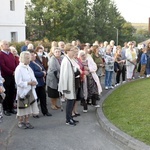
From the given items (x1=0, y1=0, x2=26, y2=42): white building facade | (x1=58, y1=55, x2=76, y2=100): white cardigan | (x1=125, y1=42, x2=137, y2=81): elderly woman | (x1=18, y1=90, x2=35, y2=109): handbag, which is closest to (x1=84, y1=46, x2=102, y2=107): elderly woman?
(x1=58, y1=55, x2=76, y2=100): white cardigan

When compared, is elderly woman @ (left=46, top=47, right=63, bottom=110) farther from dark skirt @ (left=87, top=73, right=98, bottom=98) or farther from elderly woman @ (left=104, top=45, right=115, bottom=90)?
elderly woman @ (left=104, top=45, right=115, bottom=90)

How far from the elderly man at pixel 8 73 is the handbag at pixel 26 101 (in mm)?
1455

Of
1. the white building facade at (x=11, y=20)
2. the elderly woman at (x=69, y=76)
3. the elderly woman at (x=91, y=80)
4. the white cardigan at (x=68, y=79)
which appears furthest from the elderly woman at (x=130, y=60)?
the white building facade at (x=11, y=20)

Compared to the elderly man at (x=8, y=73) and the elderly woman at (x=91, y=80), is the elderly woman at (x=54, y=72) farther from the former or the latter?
the elderly man at (x=8, y=73)

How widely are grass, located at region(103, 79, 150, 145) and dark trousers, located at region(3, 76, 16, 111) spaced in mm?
2651

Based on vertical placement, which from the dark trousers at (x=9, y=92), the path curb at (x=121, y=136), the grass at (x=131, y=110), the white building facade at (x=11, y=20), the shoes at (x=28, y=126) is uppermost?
the white building facade at (x=11, y=20)

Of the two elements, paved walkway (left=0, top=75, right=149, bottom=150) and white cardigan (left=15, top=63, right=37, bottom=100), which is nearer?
paved walkway (left=0, top=75, right=149, bottom=150)

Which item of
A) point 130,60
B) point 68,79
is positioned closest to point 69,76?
point 68,79

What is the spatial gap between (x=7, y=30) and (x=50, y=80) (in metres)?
22.8

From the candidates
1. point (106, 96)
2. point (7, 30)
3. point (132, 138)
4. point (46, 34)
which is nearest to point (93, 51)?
point (106, 96)

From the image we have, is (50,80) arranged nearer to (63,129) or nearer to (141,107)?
(63,129)

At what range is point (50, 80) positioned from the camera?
30.6 ft

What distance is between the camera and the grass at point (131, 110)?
6893 mm

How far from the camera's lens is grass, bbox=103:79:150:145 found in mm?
6893
